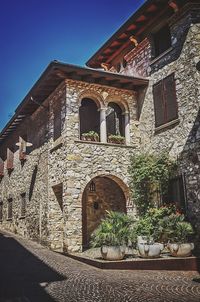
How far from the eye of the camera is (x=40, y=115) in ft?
45.3

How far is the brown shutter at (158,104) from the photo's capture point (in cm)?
1089

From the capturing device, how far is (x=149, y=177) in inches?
407

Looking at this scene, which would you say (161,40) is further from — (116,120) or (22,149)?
(22,149)

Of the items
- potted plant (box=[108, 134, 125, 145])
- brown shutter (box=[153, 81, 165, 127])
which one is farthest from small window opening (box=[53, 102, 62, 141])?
brown shutter (box=[153, 81, 165, 127])

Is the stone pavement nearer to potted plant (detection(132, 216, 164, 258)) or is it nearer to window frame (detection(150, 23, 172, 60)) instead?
potted plant (detection(132, 216, 164, 258))

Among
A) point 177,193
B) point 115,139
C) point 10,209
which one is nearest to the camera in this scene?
point 177,193

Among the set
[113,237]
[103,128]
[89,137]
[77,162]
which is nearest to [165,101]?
[103,128]

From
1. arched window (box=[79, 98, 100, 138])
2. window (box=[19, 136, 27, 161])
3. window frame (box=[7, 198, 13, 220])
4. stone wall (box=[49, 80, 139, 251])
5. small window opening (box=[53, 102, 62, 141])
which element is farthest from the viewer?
window frame (box=[7, 198, 13, 220])

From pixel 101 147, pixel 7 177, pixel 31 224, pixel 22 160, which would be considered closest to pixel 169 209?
pixel 101 147

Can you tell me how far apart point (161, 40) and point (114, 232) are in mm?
7373

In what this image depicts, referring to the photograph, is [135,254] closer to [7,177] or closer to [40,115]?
[40,115]

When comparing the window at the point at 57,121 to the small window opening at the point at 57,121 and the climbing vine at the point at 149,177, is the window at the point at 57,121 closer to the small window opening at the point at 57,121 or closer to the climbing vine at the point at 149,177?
the small window opening at the point at 57,121

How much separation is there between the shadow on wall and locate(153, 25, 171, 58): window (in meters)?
8.43

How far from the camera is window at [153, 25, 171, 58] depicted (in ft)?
36.7
